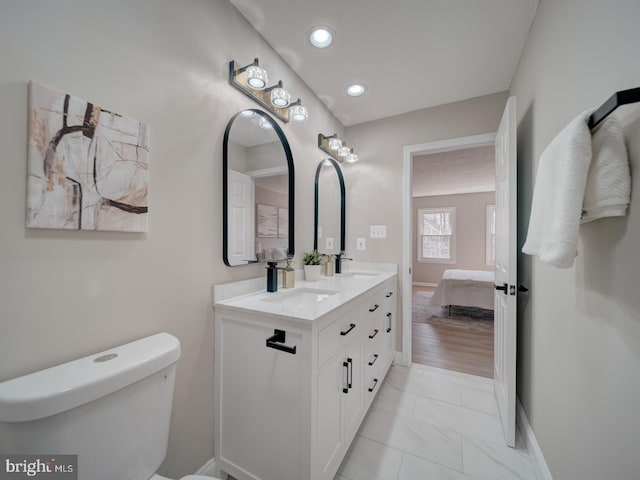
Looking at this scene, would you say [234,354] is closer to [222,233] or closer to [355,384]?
[222,233]

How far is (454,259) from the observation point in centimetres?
675

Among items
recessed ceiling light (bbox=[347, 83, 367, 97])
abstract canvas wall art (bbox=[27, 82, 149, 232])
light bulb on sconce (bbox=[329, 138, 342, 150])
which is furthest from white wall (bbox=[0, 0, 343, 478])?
light bulb on sconce (bbox=[329, 138, 342, 150])

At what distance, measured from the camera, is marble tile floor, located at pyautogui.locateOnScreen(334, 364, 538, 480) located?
4.48 ft

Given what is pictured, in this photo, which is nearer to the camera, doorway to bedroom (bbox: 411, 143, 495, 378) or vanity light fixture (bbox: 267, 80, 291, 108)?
vanity light fixture (bbox: 267, 80, 291, 108)

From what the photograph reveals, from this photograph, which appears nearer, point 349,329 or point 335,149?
point 349,329

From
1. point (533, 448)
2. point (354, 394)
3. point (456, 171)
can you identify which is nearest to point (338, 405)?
point (354, 394)

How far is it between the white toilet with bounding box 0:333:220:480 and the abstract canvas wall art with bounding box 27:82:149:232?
43cm

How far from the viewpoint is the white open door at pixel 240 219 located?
4.58ft

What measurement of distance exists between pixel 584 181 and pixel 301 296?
139 centimetres

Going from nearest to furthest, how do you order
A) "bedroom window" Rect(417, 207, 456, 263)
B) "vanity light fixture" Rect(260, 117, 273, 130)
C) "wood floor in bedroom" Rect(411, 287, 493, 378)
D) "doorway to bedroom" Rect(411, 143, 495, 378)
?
"vanity light fixture" Rect(260, 117, 273, 130) → "wood floor in bedroom" Rect(411, 287, 493, 378) → "doorway to bedroom" Rect(411, 143, 495, 378) → "bedroom window" Rect(417, 207, 456, 263)

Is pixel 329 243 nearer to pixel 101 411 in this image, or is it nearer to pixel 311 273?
pixel 311 273

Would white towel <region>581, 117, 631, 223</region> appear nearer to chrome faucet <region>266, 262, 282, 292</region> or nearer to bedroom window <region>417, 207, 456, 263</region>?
chrome faucet <region>266, 262, 282, 292</region>

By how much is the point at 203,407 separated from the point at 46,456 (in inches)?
27.7

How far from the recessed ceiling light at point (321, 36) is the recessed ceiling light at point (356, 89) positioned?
51cm
